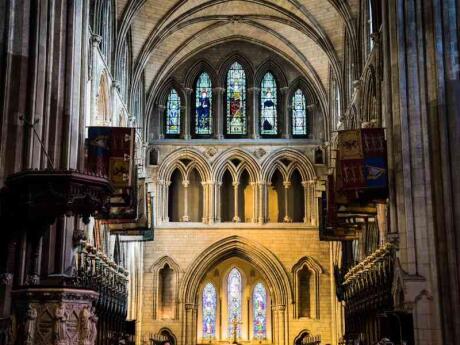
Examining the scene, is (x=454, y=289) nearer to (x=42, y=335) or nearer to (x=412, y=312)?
(x=412, y=312)

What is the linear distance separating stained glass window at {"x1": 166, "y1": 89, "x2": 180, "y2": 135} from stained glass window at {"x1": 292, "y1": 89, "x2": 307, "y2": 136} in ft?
18.4

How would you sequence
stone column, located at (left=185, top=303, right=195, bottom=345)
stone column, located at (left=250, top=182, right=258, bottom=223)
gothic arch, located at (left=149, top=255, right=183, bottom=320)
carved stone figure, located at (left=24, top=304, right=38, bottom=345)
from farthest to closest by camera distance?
stone column, located at (left=250, top=182, right=258, bottom=223) < gothic arch, located at (left=149, top=255, right=183, bottom=320) < stone column, located at (left=185, top=303, right=195, bottom=345) < carved stone figure, located at (left=24, top=304, right=38, bottom=345)

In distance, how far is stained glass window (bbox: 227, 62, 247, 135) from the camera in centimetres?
4003

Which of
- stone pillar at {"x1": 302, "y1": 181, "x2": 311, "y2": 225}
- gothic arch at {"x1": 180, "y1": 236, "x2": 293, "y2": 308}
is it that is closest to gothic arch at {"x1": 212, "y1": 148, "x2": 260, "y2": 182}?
stone pillar at {"x1": 302, "y1": 181, "x2": 311, "y2": 225}

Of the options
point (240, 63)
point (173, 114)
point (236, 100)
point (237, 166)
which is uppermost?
point (240, 63)

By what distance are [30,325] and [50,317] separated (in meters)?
0.34

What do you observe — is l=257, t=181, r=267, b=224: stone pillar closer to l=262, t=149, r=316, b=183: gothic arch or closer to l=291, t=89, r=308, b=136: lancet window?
l=262, t=149, r=316, b=183: gothic arch

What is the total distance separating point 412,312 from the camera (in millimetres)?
19953

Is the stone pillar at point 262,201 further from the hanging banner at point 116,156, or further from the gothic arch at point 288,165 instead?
the hanging banner at point 116,156

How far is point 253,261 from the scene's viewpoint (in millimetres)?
38625

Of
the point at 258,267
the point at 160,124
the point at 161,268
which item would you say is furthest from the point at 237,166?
the point at 161,268

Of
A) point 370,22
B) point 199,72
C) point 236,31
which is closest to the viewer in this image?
point 370,22

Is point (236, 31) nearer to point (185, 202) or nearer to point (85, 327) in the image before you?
point (185, 202)

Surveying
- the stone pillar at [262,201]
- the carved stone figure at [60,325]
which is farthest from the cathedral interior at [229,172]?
the stone pillar at [262,201]
